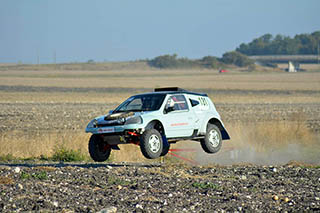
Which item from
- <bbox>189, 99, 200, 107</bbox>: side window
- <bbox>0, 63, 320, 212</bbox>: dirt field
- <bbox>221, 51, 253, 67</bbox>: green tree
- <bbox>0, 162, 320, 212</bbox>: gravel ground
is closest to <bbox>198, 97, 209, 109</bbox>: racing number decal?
<bbox>189, 99, 200, 107</bbox>: side window

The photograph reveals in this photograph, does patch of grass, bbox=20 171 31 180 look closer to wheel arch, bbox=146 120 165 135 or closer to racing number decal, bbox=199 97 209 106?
wheel arch, bbox=146 120 165 135

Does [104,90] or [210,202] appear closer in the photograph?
[210,202]

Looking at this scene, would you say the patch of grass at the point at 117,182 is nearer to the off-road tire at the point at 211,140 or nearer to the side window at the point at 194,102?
the side window at the point at 194,102

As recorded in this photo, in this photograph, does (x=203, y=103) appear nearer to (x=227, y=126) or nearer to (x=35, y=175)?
(x=35, y=175)

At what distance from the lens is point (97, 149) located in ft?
55.4

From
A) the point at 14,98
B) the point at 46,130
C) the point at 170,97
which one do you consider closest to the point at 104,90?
the point at 14,98

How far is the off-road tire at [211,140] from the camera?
17484 mm

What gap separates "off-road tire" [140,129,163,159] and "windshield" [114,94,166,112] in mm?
898

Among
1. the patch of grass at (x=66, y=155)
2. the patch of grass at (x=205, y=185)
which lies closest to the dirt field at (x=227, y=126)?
the patch of grass at (x=66, y=155)

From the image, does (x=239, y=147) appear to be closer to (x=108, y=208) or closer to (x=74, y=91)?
(x=108, y=208)

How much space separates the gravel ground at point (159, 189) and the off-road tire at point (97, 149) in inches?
58.5

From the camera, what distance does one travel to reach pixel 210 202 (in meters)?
11.2

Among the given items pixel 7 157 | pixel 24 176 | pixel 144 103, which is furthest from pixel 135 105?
pixel 7 157

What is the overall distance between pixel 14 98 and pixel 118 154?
101ft
